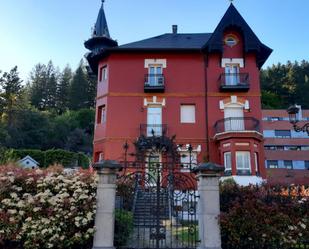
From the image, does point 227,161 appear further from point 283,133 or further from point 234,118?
point 283,133

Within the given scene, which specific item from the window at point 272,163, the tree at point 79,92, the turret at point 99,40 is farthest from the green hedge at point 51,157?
the window at point 272,163

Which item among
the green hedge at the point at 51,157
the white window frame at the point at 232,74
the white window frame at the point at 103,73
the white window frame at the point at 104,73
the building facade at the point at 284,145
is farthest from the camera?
the building facade at the point at 284,145

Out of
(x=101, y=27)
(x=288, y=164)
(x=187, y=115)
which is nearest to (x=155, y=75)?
(x=187, y=115)

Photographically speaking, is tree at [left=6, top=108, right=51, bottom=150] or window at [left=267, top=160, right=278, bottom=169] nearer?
tree at [left=6, top=108, right=51, bottom=150]

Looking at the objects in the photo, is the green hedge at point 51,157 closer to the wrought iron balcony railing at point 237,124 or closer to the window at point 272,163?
the wrought iron balcony railing at point 237,124

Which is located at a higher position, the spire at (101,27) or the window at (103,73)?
the spire at (101,27)

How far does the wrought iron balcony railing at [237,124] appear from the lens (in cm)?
2102

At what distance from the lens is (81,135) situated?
4550 cm

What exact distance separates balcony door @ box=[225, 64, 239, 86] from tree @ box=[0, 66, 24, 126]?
31314 mm

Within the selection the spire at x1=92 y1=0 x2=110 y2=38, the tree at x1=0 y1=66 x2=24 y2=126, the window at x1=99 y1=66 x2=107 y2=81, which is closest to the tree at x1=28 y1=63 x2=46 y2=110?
the tree at x1=0 y1=66 x2=24 y2=126

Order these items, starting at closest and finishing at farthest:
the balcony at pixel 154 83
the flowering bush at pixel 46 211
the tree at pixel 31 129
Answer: the flowering bush at pixel 46 211 < the balcony at pixel 154 83 < the tree at pixel 31 129

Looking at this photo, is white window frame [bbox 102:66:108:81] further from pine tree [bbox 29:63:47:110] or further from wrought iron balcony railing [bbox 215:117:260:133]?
pine tree [bbox 29:63:47:110]

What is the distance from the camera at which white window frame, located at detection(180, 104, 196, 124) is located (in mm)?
21891

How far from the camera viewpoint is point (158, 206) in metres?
7.51
